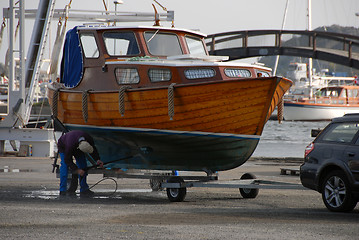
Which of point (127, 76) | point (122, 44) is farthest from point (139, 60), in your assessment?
point (122, 44)

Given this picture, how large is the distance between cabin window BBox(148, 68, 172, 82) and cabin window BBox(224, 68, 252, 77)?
1.14m

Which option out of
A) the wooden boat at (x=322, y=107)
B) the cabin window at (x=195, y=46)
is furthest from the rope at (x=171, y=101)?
the wooden boat at (x=322, y=107)

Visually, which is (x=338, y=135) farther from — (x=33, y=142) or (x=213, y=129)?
(x=33, y=142)

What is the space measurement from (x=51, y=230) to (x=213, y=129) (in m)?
5.01

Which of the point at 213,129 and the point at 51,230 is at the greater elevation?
A: the point at 213,129

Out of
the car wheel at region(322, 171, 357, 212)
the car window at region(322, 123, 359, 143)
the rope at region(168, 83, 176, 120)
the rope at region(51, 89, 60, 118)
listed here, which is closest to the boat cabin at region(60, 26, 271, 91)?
the rope at region(51, 89, 60, 118)

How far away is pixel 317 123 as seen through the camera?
8944 centimetres

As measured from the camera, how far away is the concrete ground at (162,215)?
8438mm

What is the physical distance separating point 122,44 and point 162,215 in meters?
5.73

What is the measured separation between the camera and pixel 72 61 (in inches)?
626

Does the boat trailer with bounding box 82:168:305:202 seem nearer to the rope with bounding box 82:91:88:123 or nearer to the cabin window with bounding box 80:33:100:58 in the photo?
the rope with bounding box 82:91:88:123

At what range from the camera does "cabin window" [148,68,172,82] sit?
44.5 feet

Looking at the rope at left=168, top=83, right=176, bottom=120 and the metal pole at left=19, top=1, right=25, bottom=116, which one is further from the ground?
the metal pole at left=19, top=1, right=25, bottom=116

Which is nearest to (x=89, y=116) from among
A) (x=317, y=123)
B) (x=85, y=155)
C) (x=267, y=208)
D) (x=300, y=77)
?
(x=85, y=155)
